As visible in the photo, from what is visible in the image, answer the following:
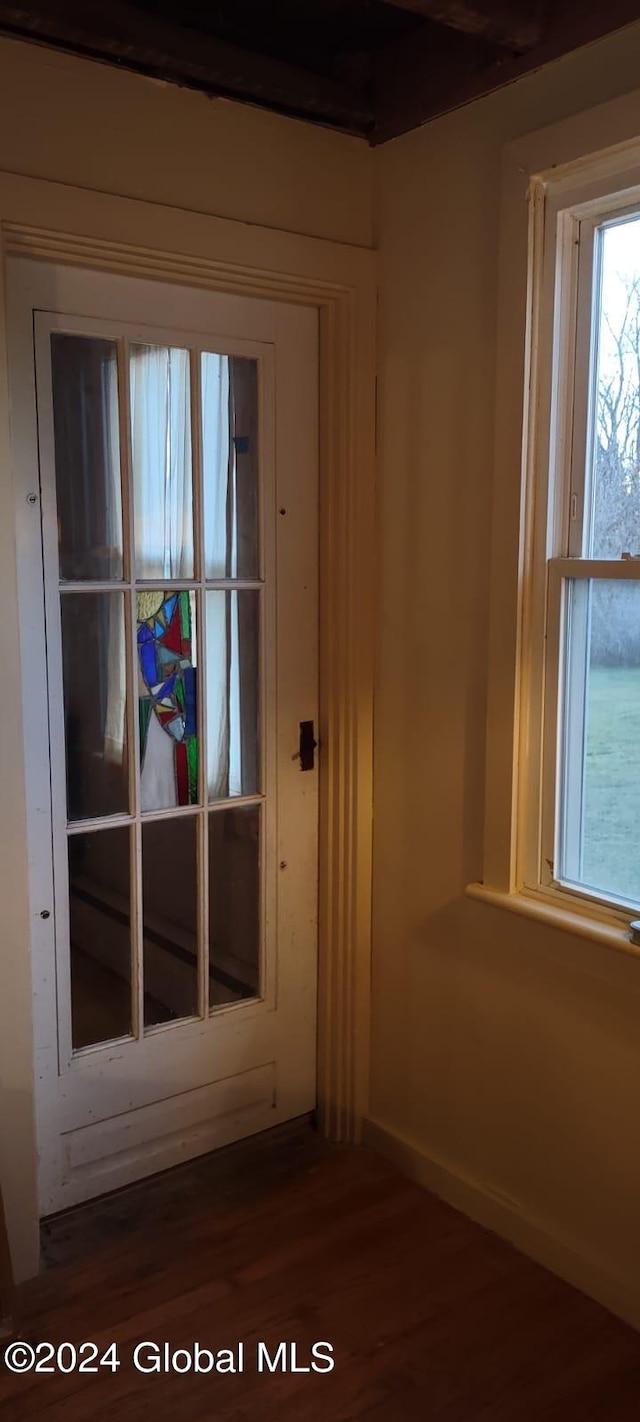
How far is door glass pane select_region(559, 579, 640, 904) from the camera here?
6.35 feet

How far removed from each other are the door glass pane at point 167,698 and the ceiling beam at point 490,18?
3.74 feet

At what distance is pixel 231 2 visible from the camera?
2020 millimetres

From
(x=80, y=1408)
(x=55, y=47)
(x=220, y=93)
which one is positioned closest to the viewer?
(x=80, y=1408)

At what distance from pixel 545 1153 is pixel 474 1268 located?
10.6 inches

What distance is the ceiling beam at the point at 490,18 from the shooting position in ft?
5.74

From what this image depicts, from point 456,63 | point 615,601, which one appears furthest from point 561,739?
point 456,63

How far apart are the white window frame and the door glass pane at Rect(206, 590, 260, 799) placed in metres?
0.57

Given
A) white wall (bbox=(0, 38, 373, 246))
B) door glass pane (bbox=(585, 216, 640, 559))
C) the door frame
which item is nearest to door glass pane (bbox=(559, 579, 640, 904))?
door glass pane (bbox=(585, 216, 640, 559))

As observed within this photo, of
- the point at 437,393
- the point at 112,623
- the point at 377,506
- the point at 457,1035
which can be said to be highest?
the point at 437,393

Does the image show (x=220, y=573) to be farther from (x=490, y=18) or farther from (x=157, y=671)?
(x=490, y=18)

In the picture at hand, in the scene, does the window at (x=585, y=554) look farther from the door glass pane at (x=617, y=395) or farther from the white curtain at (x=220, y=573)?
the white curtain at (x=220, y=573)

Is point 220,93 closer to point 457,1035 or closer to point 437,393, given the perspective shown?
point 437,393

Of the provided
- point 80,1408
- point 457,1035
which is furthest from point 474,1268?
point 80,1408

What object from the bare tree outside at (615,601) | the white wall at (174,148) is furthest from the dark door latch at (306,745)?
the white wall at (174,148)
